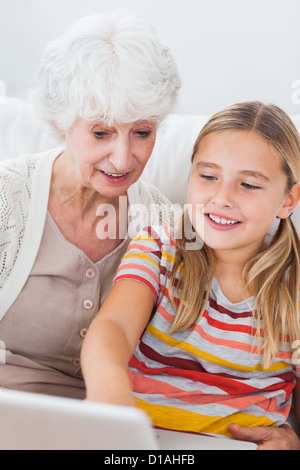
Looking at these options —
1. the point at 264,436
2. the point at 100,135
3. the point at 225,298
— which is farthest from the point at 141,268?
the point at 264,436

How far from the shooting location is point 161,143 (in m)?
1.70

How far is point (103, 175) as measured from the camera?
1.27m

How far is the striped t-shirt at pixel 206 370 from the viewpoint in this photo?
1.14 metres

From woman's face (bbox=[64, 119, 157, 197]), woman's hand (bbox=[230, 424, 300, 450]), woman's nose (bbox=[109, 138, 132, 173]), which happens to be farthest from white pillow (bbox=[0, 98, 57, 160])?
woman's hand (bbox=[230, 424, 300, 450])

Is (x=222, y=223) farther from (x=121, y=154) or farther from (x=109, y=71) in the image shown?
(x=109, y=71)

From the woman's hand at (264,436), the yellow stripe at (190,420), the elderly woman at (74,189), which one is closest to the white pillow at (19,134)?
the elderly woman at (74,189)

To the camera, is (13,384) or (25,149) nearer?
(13,384)

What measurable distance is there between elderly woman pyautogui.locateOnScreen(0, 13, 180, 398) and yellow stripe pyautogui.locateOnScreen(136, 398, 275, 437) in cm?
25

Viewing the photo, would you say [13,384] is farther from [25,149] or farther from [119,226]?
[25,149]

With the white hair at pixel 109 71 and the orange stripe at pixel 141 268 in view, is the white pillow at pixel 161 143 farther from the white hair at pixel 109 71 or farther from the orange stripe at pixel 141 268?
the orange stripe at pixel 141 268

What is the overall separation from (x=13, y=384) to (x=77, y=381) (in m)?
0.15

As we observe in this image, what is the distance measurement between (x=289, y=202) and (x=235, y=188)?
0.56 feet

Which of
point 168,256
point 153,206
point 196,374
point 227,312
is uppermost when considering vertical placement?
point 153,206
